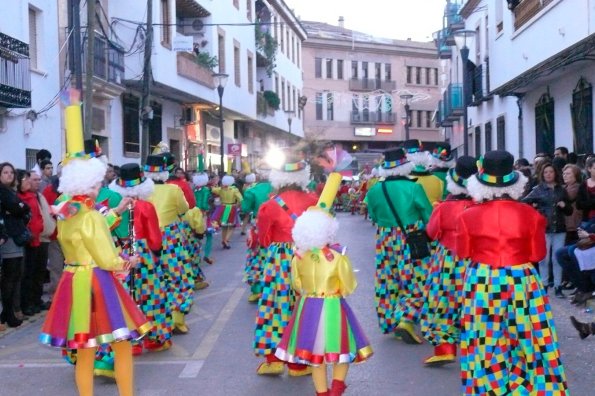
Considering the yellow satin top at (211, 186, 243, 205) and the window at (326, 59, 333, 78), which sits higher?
the window at (326, 59, 333, 78)

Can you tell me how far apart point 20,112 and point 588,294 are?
1137cm

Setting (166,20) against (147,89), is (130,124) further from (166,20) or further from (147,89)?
(147,89)

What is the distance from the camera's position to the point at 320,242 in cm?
561

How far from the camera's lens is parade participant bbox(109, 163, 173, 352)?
283 inches

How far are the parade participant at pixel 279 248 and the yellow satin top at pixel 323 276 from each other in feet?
3.74

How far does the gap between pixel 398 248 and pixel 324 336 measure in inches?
97.6

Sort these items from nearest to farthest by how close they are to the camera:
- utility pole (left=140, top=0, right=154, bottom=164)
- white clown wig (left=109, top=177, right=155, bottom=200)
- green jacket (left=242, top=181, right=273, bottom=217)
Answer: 1. white clown wig (left=109, top=177, right=155, bottom=200)
2. green jacket (left=242, top=181, right=273, bottom=217)
3. utility pole (left=140, top=0, right=154, bottom=164)

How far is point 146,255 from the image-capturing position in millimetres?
7555

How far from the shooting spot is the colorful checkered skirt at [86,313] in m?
5.48

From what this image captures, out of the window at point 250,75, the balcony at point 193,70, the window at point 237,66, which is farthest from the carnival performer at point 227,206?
the window at point 250,75

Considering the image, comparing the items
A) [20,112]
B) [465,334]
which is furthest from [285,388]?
[20,112]

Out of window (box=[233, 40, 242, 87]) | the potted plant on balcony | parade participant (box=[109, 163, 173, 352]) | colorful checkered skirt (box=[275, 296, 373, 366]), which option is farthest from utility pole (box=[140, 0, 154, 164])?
the potted plant on balcony

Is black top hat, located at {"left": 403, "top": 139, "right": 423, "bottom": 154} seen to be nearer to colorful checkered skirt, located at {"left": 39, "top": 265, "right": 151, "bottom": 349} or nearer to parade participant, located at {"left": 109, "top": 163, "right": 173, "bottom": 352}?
parade participant, located at {"left": 109, "top": 163, "right": 173, "bottom": 352}

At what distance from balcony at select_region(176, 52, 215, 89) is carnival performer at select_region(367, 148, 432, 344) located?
1730cm
